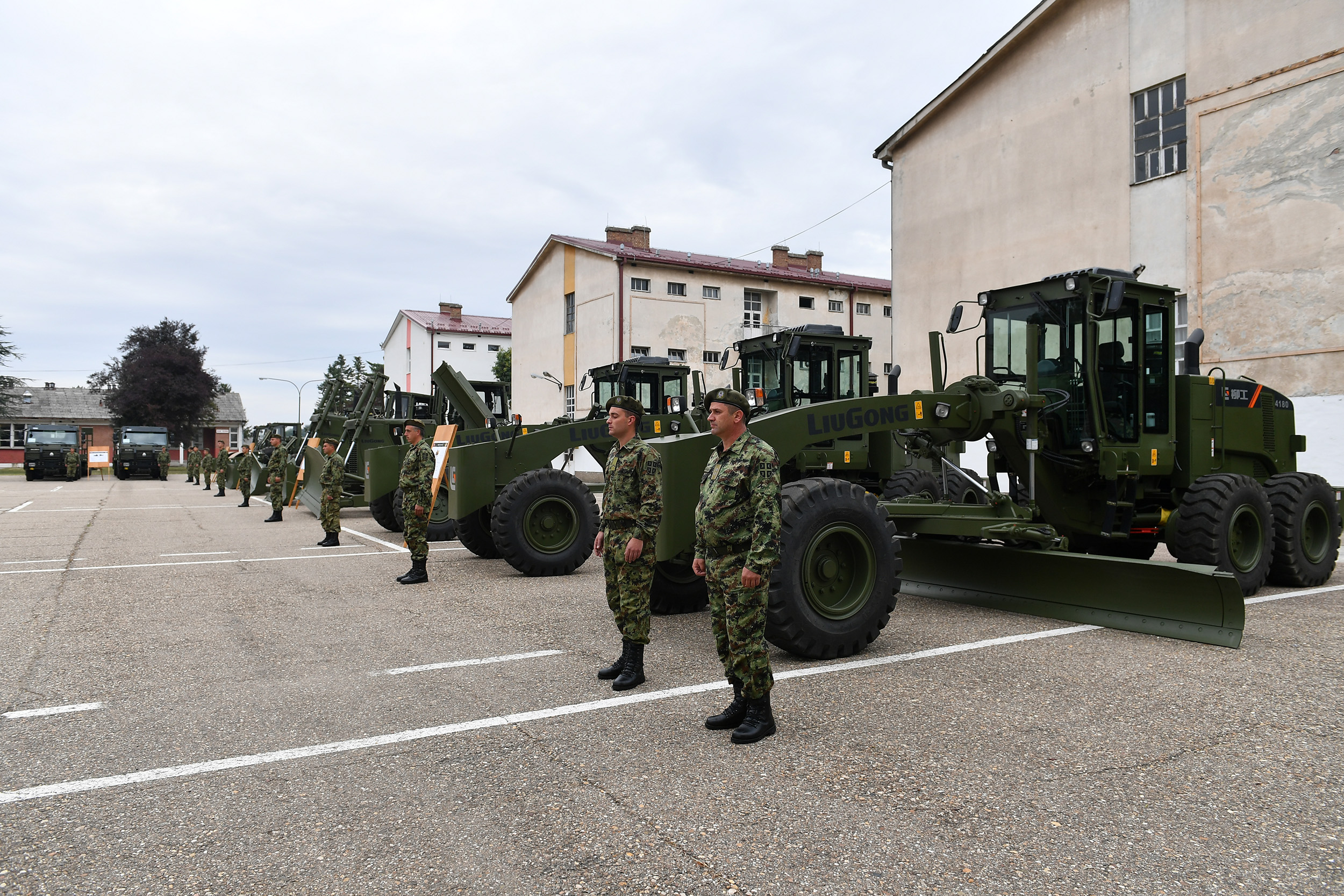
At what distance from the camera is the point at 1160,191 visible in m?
14.9

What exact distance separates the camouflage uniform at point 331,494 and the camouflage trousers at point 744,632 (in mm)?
9256

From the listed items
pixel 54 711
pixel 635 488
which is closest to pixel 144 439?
pixel 54 711

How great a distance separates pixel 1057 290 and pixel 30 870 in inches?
299

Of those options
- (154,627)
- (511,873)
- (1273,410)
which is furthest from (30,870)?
(1273,410)

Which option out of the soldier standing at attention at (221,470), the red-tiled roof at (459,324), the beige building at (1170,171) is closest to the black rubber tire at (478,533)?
the beige building at (1170,171)

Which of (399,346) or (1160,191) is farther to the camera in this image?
(399,346)

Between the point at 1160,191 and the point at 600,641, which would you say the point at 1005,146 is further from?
the point at 600,641

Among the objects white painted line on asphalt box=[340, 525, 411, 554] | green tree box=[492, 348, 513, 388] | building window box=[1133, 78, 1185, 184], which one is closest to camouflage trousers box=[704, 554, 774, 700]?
white painted line on asphalt box=[340, 525, 411, 554]

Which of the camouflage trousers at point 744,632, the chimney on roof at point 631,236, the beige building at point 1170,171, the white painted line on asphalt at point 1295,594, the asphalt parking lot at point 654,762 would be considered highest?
the chimney on roof at point 631,236

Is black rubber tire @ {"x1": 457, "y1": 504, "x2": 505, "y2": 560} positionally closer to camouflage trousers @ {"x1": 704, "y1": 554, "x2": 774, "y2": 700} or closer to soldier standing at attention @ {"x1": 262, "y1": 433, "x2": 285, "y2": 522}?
camouflage trousers @ {"x1": 704, "y1": 554, "x2": 774, "y2": 700}

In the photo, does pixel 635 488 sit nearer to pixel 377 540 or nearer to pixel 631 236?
pixel 377 540

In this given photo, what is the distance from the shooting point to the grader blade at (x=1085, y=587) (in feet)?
19.1

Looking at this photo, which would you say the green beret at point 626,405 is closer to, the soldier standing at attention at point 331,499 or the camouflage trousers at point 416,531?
the camouflage trousers at point 416,531

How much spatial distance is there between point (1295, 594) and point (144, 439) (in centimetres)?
4425
